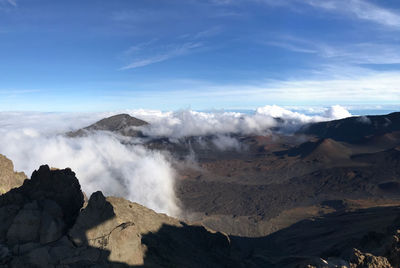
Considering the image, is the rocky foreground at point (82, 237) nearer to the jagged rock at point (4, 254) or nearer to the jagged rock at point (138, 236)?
the jagged rock at point (4, 254)

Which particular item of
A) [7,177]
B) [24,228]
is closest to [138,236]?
[24,228]

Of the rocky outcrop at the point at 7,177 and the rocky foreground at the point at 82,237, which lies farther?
the rocky outcrop at the point at 7,177

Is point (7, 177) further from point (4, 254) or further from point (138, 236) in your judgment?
point (138, 236)

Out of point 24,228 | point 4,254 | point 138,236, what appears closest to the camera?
point 4,254

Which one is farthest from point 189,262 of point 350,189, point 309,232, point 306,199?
point 350,189

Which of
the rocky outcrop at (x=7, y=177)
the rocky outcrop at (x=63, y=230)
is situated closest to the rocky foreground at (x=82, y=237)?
the rocky outcrop at (x=63, y=230)

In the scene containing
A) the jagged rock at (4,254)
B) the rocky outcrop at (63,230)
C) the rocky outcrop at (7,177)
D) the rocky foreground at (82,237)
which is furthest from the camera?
the rocky outcrop at (7,177)

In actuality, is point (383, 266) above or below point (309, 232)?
above

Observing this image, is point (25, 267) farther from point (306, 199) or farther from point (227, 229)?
point (306, 199)

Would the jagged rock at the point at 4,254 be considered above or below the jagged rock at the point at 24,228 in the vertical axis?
below

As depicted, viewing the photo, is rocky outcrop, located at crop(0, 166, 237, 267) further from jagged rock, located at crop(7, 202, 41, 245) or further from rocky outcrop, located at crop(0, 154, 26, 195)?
rocky outcrop, located at crop(0, 154, 26, 195)

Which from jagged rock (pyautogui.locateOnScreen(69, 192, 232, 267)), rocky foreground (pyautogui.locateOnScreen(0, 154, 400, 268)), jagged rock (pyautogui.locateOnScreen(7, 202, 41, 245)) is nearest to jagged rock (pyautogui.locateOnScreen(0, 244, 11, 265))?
rocky foreground (pyautogui.locateOnScreen(0, 154, 400, 268))
